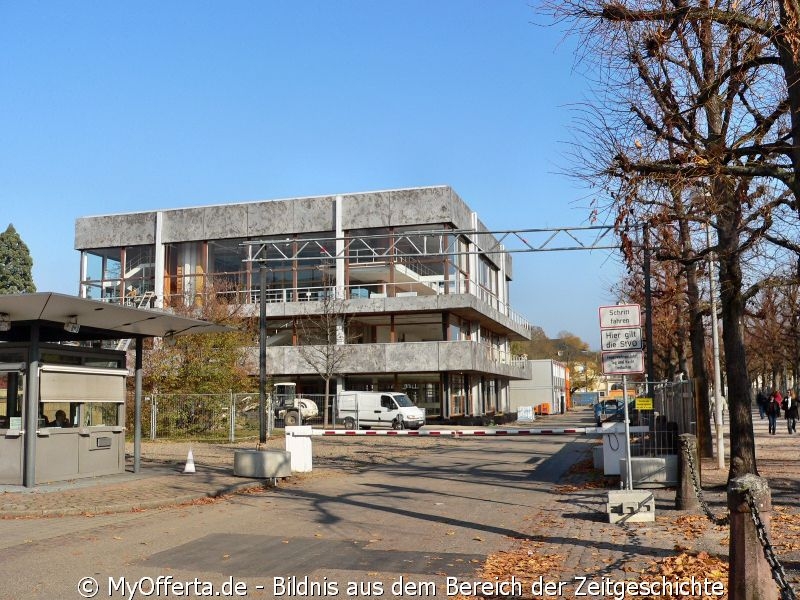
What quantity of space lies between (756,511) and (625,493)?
5.88m

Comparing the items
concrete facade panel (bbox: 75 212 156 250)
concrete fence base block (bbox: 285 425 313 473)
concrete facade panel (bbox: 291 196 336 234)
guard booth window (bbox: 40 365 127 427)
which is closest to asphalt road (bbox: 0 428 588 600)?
concrete fence base block (bbox: 285 425 313 473)

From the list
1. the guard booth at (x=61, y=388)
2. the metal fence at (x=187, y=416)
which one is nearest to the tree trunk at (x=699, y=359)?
the guard booth at (x=61, y=388)

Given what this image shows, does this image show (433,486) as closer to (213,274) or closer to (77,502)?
(77,502)

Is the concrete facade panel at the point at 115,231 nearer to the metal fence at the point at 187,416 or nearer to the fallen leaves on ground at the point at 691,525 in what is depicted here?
the metal fence at the point at 187,416

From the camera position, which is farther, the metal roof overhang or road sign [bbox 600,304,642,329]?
the metal roof overhang

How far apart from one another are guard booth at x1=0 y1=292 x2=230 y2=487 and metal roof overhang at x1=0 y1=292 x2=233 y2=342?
0.05ft

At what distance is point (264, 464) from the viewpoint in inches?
667

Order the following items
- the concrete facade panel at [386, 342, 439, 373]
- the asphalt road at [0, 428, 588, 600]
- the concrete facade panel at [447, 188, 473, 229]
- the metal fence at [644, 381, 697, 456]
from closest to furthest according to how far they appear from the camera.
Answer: the asphalt road at [0, 428, 588, 600], the metal fence at [644, 381, 697, 456], the concrete facade panel at [386, 342, 439, 373], the concrete facade panel at [447, 188, 473, 229]

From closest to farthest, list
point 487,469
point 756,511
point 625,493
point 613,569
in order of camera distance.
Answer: point 756,511 → point 613,569 → point 625,493 → point 487,469

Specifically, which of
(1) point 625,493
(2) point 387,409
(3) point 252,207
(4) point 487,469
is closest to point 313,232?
(3) point 252,207

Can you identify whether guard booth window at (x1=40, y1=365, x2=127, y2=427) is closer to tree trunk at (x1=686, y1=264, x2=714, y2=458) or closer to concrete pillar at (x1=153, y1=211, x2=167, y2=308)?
tree trunk at (x1=686, y1=264, x2=714, y2=458)

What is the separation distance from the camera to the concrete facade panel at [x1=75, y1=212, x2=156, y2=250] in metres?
54.5

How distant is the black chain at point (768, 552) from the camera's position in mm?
5453

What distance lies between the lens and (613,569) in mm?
8398
